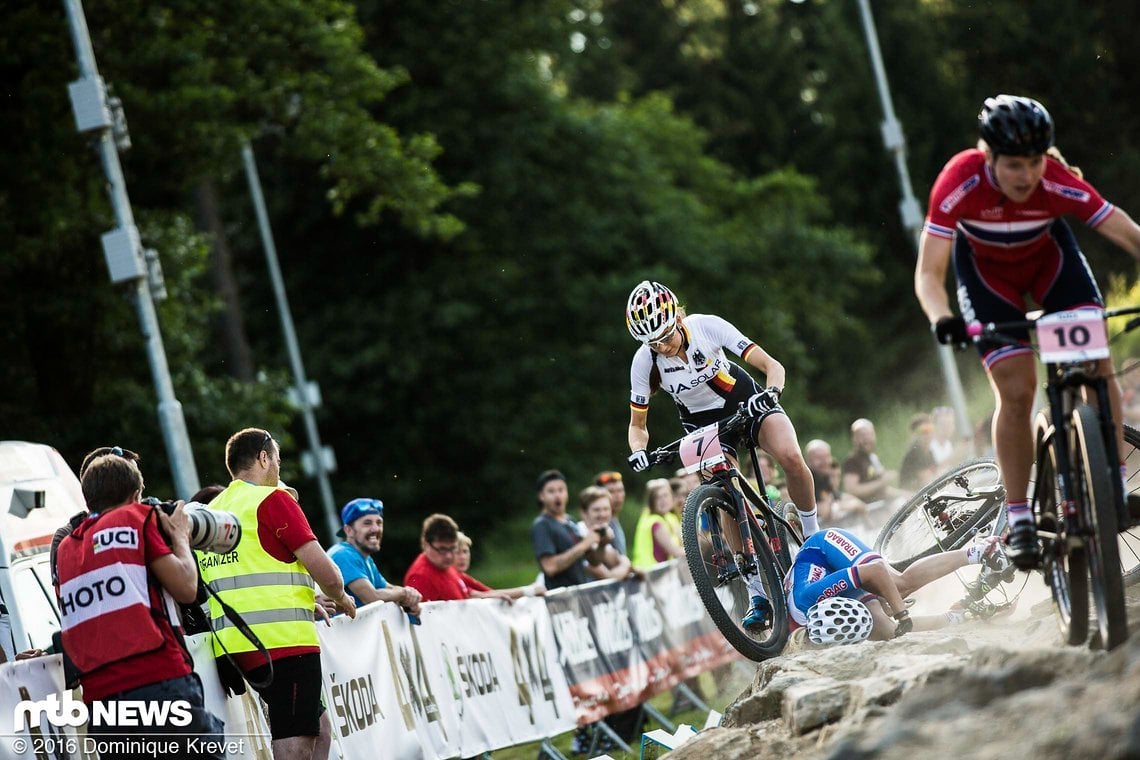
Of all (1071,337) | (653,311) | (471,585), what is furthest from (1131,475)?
(471,585)

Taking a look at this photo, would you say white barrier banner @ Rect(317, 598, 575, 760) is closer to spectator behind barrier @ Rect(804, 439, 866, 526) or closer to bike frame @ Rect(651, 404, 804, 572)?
bike frame @ Rect(651, 404, 804, 572)

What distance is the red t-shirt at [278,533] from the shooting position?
329 inches

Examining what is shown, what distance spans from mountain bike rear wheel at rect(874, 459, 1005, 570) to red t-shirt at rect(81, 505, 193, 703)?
5.08 metres

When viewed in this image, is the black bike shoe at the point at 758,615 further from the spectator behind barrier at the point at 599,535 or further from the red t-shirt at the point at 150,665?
the spectator behind barrier at the point at 599,535

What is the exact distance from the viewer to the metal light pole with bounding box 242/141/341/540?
1253 inches

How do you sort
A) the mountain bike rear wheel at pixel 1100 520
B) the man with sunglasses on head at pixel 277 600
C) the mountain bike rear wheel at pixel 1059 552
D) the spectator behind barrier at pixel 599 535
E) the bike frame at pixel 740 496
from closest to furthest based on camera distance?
the mountain bike rear wheel at pixel 1100 520
the mountain bike rear wheel at pixel 1059 552
the man with sunglasses on head at pixel 277 600
the bike frame at pixel 740 496
the spectator behind barrier at pixel 599 535

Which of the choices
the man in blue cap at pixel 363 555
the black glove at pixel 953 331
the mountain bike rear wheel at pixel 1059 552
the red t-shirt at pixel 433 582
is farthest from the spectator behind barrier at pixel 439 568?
the black glove at pixel 953 331

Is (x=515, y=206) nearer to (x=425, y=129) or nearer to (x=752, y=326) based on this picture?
(x=425, y=129)

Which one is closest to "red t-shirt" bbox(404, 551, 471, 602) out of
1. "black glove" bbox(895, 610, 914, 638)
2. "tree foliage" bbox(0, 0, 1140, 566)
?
"black glove" bbox(895, 610, 914, 638)

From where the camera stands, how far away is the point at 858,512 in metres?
16.7

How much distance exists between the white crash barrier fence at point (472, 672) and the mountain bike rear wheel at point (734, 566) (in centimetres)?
242

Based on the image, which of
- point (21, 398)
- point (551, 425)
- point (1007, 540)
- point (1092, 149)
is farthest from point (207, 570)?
point (1092, 149)

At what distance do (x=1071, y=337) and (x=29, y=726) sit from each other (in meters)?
5.39
